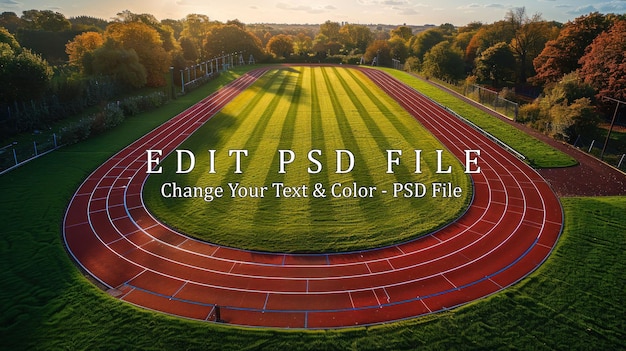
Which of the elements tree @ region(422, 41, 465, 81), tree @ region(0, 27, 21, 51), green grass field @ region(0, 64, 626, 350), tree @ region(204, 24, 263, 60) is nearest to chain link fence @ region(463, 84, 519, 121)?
tree @ region(422, 41, 465, 81)

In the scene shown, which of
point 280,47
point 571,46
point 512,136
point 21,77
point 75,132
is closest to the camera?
point 75,132

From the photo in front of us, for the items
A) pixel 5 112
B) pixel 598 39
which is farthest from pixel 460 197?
pixel 598 39

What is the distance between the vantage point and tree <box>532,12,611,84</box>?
4134 centimetres

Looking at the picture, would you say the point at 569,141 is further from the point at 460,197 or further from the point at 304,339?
the point at 304,339

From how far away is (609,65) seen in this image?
33.6 m

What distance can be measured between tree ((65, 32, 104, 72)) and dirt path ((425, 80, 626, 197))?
42.7 m

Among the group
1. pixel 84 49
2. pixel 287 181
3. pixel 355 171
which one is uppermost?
pixel 84 49

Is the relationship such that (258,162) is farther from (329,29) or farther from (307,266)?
(329,29)

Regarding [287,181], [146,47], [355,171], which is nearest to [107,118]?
[287,181]

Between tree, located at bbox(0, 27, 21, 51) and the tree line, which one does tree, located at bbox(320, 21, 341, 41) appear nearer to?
the tree line

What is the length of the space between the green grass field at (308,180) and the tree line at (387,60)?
38.2 feet

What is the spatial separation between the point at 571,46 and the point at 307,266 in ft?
141

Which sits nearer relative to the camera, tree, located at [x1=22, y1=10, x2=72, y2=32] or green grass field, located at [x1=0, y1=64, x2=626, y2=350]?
green grass field, located at [x1=0, y1=64, x2=626, y2=350]

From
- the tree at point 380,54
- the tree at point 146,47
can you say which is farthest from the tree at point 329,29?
the tree at point 146,47
